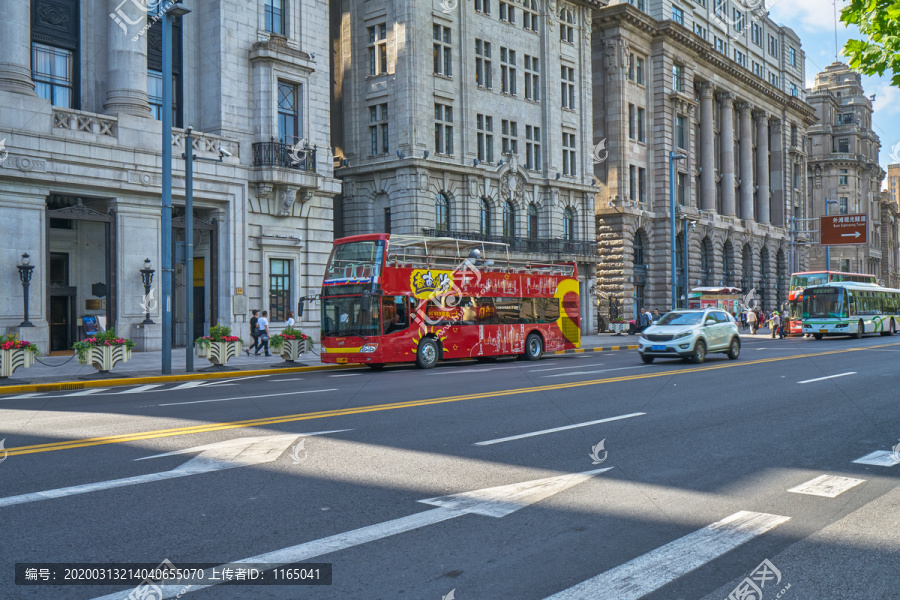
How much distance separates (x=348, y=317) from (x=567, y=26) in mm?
34259

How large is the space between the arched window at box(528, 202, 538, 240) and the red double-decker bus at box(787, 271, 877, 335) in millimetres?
15315

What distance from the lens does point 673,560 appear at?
4.91 m

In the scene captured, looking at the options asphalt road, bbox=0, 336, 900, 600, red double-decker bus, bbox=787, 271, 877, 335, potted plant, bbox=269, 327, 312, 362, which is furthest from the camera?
red double-decker bus, bbox=787, 271, 877, 335

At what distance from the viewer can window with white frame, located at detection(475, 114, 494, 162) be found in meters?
44.3

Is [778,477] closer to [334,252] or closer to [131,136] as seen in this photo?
[334,252]

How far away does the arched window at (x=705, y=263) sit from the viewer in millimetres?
65688

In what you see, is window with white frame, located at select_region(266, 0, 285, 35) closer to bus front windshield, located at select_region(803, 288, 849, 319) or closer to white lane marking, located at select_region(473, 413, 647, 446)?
white lane marking, located at select_region(473, 413, 647, 446)

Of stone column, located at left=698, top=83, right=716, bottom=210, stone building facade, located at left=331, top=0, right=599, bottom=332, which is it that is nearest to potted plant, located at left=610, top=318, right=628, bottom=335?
stone building facade, located at left=331, top=0, right=599, bottom=332

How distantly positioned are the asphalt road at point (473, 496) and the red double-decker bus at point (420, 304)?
10279mm

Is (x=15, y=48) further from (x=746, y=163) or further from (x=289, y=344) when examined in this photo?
(x=746, y=163)

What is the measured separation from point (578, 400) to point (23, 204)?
67.4 feet

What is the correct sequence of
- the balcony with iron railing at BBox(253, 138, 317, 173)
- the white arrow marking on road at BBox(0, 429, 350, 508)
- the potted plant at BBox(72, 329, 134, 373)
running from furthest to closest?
1. the balcony with iron railing at BBox(253, 138, 317, 173)
2. the potted plant at BBox(72, 329, 134, 373)
3. the white arrow marking on road at BBox(0, 429, 350, 508)

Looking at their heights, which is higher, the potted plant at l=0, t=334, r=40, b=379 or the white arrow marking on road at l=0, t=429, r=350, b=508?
the potted plant at l=0, t=334, r=40, b=379
